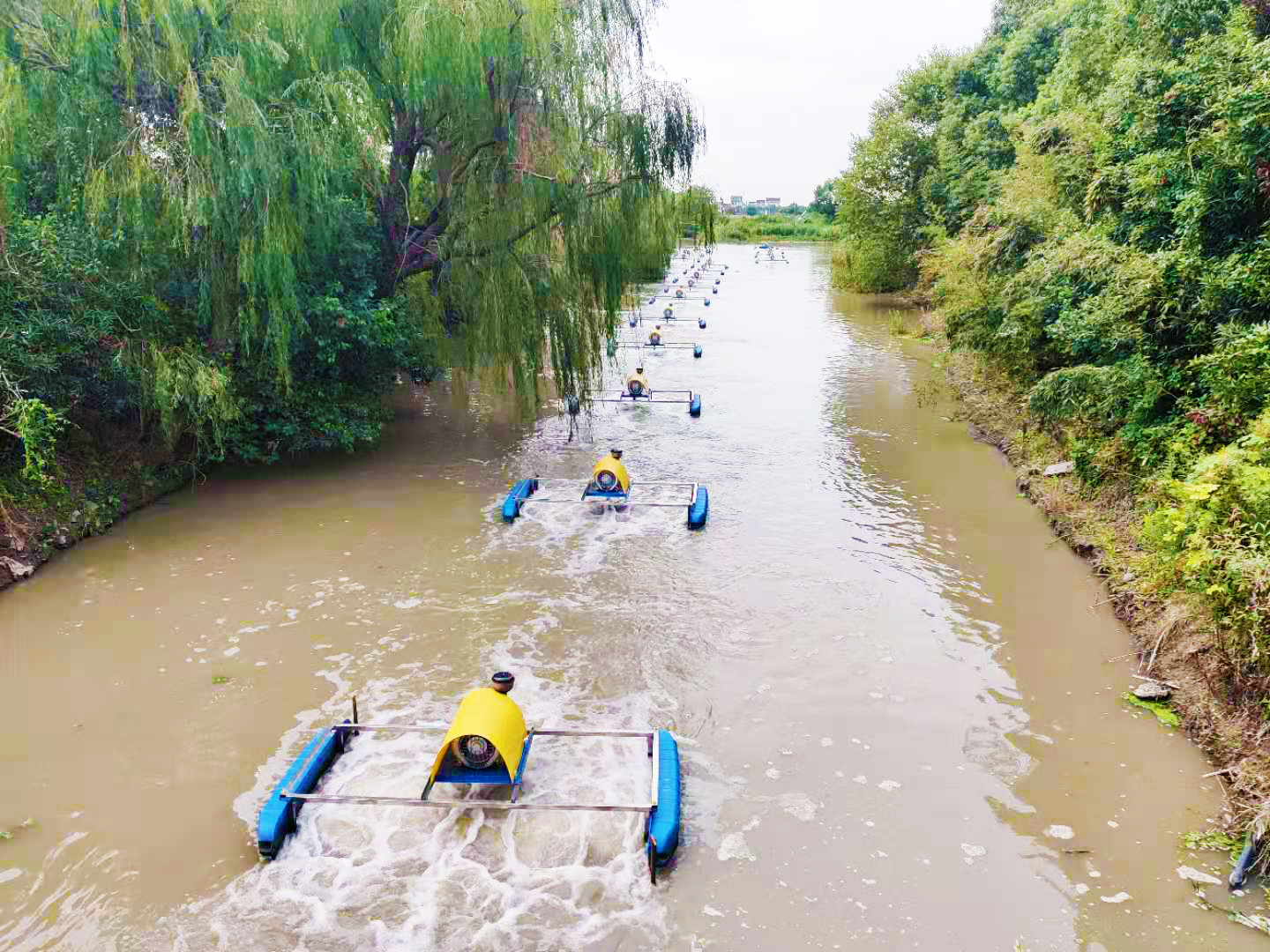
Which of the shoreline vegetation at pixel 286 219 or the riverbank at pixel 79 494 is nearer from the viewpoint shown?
the riverbank at pixel 79 494

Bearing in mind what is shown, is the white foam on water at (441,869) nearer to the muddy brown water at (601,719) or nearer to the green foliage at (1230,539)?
the muddy brown water at (601,719)

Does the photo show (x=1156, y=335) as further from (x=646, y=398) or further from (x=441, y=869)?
(x=646, y=398)

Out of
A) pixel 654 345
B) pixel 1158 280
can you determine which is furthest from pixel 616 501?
pixel 654 345

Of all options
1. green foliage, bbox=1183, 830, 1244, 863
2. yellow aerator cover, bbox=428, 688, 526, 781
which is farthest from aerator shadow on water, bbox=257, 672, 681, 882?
green foliage, bbox=1183, 830, 1244, 863

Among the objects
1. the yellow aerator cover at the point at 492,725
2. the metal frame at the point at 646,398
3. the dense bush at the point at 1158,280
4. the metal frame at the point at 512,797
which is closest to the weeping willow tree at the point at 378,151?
the metal frame at the point at 646,398

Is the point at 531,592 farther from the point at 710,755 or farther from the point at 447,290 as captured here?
the point at 447,290

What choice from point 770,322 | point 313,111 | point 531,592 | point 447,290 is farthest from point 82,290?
point 770,322

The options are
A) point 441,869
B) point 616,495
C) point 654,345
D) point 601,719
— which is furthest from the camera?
point 654,345
